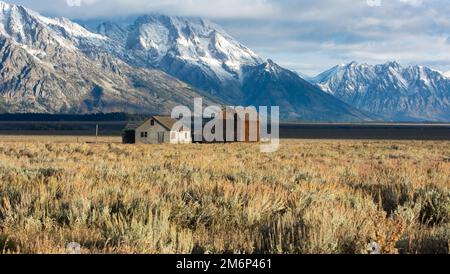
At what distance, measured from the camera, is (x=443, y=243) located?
7.53 metres

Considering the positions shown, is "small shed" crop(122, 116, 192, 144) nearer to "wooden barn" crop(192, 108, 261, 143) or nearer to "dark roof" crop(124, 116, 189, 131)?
"dark roof" crop(124, 116, 189, 131)

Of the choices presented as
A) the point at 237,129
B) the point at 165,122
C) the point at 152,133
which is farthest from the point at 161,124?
the point at 237,129

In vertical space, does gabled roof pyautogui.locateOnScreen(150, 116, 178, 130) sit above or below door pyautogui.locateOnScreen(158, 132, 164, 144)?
above

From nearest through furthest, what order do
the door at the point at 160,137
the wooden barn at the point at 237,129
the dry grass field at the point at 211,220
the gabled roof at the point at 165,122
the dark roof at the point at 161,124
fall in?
the dry grass field at the point at 211,220 < the wooden barn at the point at 237,129 < the door at the point at 160,137 < the dark roof at the point at 161,124 < the gabled roof at the point at 165,122

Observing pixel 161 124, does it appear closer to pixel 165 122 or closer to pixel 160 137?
pixel 165 122

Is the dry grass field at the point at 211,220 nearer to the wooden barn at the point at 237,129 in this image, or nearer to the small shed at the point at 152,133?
the wooden barn at the point at 237,129

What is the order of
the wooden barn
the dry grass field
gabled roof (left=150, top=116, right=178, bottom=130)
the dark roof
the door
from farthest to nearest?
gabled roof (left=150, top=116, right=178, bottom=130), the dark roof, the door, the wooden barn, the dry grass field

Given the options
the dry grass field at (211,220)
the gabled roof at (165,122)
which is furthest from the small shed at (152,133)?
the dry grass field at (211,220)

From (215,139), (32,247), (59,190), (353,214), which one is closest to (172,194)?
(59,190)

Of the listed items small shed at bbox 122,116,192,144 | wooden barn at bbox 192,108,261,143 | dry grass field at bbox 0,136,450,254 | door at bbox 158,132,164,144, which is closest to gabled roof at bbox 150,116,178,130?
small shed at bbox 122,116,192,144

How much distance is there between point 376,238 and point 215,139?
238 ft

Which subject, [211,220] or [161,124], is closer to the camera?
[211,220]
